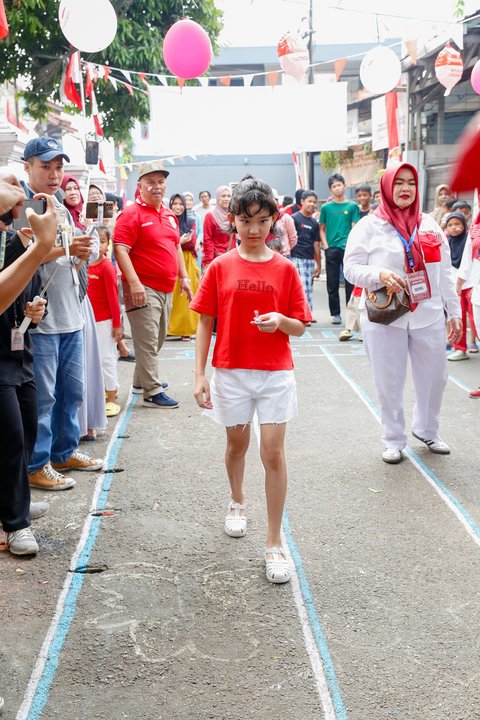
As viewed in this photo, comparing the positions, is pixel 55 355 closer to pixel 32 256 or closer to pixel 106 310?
pixel 106 310

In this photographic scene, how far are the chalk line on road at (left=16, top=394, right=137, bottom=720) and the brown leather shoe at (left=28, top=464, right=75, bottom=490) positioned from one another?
18 cm

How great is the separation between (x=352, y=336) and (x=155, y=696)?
335 inches

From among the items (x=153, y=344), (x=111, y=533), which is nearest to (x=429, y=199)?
(x=153, y=344)

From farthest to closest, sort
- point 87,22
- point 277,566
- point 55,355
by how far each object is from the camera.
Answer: point 87,22
point 55,355
point 277,566

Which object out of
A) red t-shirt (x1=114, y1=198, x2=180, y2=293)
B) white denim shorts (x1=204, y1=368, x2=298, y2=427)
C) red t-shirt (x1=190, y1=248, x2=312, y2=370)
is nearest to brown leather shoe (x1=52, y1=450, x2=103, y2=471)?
white denim shorts (x1=204, y1=368, x2=298, y2=427)

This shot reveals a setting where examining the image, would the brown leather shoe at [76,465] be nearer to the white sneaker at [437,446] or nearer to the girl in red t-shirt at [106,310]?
the girl in red t-shirt at [106,310]

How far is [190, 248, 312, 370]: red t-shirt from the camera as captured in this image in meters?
3.71

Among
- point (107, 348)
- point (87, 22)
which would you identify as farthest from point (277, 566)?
point (87, 22)

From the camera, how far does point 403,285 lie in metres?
5.06

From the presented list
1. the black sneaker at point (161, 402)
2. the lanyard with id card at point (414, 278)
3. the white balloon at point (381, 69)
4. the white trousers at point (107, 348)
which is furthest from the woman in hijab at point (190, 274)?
the lanyard with id card at point (414, 278)

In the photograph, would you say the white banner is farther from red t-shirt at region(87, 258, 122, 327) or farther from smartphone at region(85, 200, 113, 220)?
smartphone at region(85, 200, 113, 220)

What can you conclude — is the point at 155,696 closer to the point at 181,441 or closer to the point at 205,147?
the point at 181,441

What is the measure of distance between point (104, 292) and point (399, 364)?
259 cm

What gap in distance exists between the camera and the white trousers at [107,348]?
6633mm
